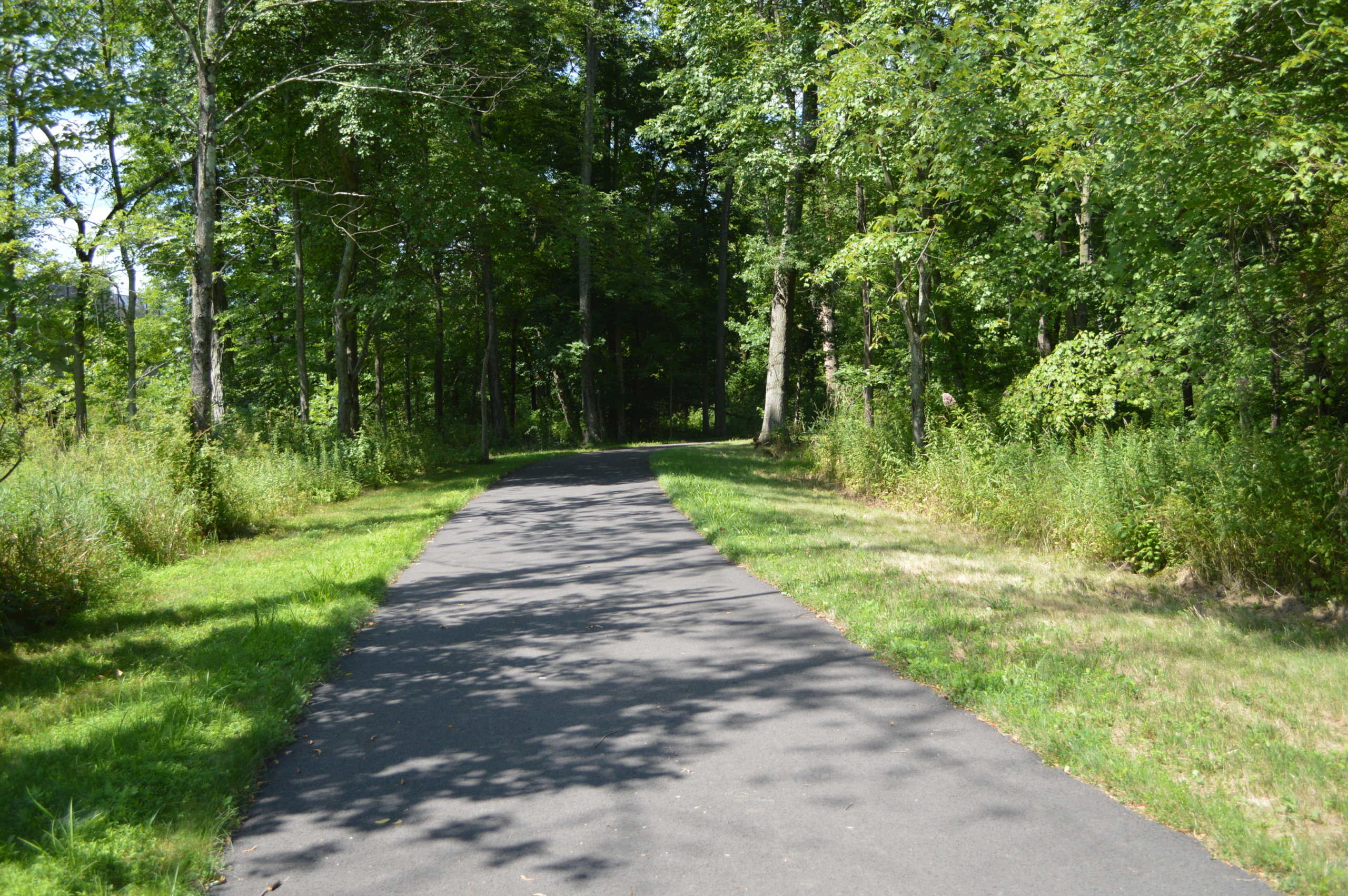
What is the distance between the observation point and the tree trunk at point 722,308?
36.9 metres

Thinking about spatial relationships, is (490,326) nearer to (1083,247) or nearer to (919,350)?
(919,350)

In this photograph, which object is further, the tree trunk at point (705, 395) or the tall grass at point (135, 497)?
the tree trunk at point (705, 395)

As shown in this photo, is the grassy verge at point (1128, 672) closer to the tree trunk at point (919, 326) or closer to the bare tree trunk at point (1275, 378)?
the bare tree trunk at point (1275, 378)

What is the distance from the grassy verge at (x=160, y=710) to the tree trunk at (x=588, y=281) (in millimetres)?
21555

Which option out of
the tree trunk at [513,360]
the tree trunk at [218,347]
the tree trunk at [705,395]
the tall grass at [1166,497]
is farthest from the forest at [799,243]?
the tree trunk at [705,395]

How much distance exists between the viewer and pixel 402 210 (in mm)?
18578

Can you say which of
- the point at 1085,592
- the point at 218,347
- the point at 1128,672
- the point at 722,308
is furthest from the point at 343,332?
the point at 722,308

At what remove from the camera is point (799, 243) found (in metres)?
20.6

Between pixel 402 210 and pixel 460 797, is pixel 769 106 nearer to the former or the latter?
pixel 402 210

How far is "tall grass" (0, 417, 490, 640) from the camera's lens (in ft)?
24.0

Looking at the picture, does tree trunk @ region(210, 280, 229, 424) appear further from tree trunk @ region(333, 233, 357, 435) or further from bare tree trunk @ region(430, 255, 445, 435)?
bare tree trunk @ region(430, 255, 445, 435)

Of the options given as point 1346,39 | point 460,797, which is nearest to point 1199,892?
point 460,797

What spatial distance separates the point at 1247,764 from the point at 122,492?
11105 millimetres

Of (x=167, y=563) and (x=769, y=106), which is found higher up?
(x=769, y=106)
